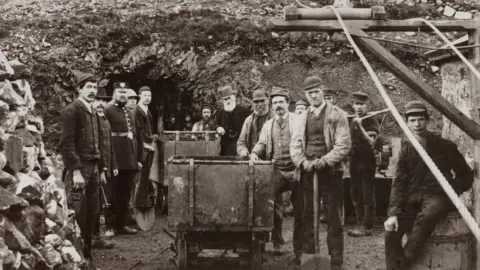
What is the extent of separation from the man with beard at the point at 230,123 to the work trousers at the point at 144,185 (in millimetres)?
1221

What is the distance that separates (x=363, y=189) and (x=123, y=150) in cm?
346

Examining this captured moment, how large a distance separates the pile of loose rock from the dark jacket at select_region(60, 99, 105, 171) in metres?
0.80

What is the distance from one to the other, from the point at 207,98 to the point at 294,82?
A: 200 cm

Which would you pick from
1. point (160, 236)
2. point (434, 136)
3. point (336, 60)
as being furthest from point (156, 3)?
point (434, 136)

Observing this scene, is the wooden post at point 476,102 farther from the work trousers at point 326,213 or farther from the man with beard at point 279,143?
the man with beard at point 279,143

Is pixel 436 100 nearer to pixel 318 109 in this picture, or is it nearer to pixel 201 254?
pixel 318 109

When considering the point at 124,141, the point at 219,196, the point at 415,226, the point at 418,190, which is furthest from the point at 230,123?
the point at 415,226

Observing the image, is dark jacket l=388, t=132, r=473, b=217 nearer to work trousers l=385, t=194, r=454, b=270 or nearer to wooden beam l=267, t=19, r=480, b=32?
work trousers l=385, t=194, r=454, b=270

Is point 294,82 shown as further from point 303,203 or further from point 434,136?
point 434,136

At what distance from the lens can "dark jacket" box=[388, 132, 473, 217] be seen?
5578mm

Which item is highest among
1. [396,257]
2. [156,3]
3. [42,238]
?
[156,3]

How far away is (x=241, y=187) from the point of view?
246 inches

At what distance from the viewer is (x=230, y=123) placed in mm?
9320

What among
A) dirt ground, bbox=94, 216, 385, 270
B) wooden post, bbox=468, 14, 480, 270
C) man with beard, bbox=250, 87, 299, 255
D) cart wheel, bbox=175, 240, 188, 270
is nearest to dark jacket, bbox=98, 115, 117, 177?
dirt ground, bbox=94, 216, 385, 270
